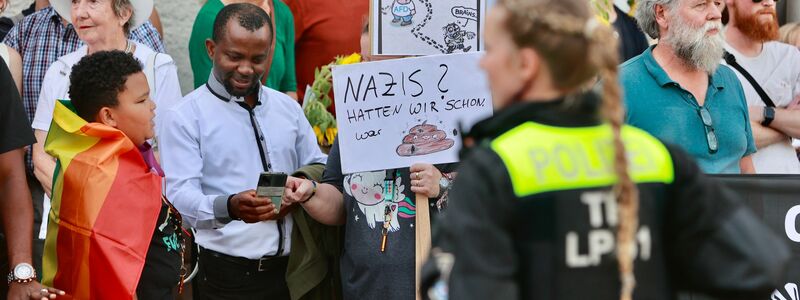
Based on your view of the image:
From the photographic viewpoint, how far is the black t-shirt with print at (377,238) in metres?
5.39

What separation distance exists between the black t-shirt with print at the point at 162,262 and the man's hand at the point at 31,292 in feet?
1.20

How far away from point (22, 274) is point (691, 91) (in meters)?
3.18

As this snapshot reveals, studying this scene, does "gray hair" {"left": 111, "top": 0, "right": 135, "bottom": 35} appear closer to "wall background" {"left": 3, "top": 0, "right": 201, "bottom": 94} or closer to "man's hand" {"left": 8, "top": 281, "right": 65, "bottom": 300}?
"wall background" {"left": 3, "top": 0, "right": 201, "bottom": 94}

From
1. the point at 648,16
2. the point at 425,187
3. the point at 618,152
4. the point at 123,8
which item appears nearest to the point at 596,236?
the point at 618,152

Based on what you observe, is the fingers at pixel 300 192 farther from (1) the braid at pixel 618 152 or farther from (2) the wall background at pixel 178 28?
(2) the wall background at pixel 178 28

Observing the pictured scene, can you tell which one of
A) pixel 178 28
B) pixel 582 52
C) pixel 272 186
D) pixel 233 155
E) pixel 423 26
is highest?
pixel 178 28

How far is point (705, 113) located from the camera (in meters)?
5.67

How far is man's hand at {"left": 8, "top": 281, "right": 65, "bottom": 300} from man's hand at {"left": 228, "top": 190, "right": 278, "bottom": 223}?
2.99 feet

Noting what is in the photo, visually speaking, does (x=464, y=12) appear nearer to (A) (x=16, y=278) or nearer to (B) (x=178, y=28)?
(A) (x=16, y=278)

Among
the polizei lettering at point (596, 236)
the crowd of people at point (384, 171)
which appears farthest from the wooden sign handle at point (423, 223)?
the polizei lettering at point (596, 236)

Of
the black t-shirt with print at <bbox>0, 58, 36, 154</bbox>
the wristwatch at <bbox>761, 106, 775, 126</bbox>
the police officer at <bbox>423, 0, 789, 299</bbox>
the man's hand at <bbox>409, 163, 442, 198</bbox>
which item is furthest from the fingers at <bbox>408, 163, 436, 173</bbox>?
the wristwatch at <bbox>761, 106, 775, 126</bbox>

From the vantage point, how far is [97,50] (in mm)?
6348

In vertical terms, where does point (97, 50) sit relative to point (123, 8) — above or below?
below

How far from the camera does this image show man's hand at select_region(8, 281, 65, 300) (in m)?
4.75
